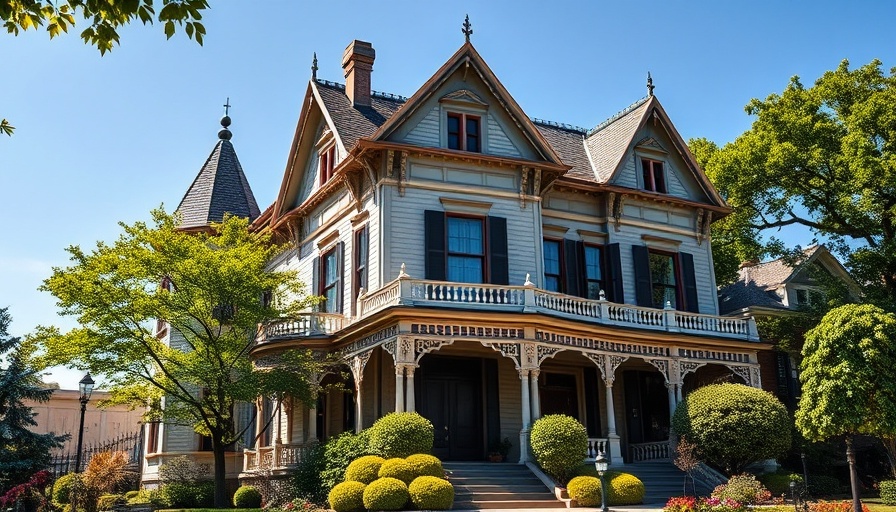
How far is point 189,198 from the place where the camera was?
107 ft

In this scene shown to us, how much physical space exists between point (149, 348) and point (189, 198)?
1298 cm

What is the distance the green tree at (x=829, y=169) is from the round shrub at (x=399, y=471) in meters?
16.9

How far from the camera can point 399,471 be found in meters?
17.7

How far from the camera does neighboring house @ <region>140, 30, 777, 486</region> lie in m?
21.9

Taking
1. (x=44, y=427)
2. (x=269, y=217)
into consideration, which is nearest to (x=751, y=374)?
(x=269, y=217)

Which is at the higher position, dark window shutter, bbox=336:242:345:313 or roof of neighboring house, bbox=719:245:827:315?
roof of neighboring house, bbox=719:245:827:315

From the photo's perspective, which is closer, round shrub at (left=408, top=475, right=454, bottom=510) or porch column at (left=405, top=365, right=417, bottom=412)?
round shrub at (left=408, top=475, right=454, bottom=510)

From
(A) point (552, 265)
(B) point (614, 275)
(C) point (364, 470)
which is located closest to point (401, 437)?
(C) point (364, 470)

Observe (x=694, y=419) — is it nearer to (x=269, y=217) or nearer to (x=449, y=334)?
(x=449, y=334)

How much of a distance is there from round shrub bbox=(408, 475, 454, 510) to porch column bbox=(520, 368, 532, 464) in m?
3.71

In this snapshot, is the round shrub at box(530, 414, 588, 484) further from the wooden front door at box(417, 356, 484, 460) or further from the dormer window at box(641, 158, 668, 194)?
the dormer window at box(641, 158, 668, 194)

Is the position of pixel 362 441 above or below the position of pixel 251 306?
below

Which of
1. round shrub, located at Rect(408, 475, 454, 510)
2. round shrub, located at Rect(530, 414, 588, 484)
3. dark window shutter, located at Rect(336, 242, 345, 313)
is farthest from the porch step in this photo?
dark window shutter, located at Rect(336, 242, 345, 313)

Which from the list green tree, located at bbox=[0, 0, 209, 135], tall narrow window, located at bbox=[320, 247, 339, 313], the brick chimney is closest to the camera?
green tree, located at bbox=[0, 0, 209, 135]
